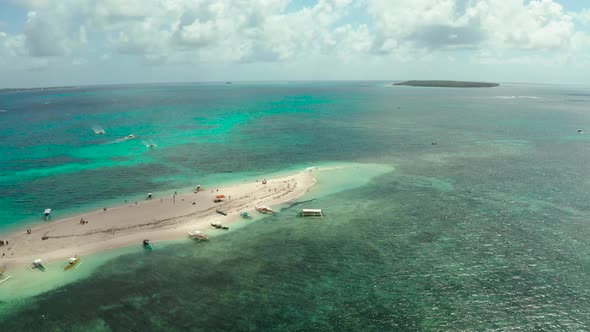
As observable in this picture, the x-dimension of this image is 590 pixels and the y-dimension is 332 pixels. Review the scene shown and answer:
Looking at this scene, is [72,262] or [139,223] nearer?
[72,262]

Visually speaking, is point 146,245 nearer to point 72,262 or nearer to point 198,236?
point 198,236

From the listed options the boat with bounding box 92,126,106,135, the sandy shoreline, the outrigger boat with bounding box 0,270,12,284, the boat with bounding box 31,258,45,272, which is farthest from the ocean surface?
the boat with bounding box 92,126,106,135

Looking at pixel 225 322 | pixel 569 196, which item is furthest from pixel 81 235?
pixel 569 196

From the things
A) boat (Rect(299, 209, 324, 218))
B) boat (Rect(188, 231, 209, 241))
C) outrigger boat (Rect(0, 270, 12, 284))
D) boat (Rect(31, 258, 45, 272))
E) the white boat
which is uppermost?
the white boat

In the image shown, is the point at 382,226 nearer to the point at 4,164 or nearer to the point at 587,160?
the point at 587,160

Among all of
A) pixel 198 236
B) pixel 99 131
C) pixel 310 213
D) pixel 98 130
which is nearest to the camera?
pixel 198 236

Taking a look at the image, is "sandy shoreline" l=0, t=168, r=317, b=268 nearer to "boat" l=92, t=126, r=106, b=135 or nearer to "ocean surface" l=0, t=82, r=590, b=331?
"ocean surface" l=0, t=82, r=590, b=331

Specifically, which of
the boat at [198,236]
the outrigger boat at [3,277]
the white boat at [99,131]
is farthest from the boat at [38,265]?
the white boat at [99,131]

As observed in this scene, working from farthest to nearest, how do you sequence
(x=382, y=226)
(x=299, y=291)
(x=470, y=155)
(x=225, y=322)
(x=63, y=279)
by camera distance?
1. (x=470, y=155)
2. (x=382, y=226)
3. (x=63, y=279)
4. (x=299, y=291)
5. (x=225, y=322)

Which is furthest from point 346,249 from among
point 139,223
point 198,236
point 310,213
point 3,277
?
point 3,277
